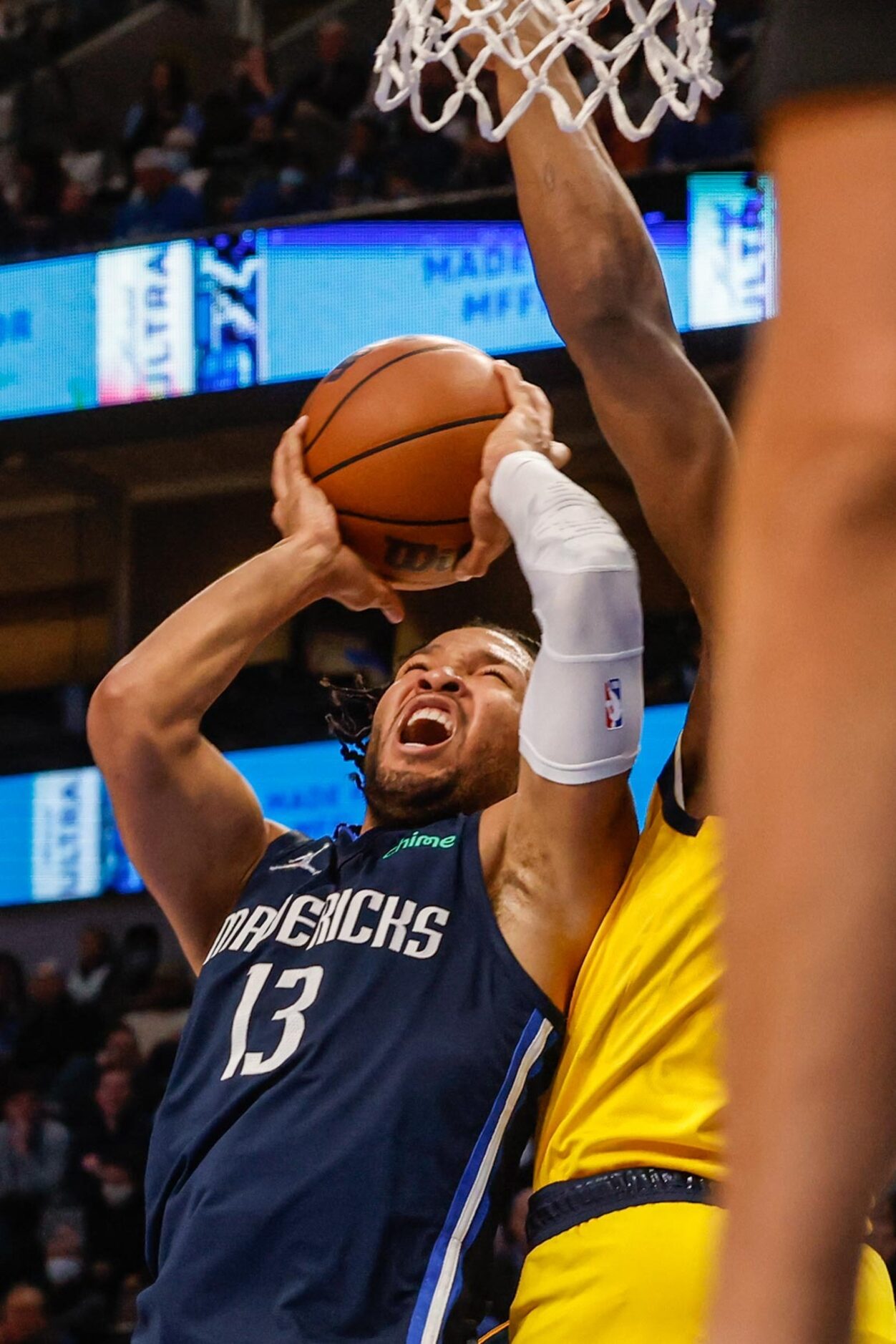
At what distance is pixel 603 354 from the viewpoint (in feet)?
6.13

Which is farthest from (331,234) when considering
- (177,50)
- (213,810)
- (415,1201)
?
(415,1201)

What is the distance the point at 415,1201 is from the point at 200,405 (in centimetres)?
606

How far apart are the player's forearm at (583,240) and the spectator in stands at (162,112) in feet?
26.9

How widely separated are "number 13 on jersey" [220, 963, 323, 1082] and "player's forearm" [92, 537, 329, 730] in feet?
1.52

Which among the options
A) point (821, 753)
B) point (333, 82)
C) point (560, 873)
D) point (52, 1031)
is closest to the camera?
point (821, 753)

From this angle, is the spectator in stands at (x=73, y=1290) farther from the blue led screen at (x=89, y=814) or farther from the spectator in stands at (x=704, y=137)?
the spectator in stands at (x=704, y=137)

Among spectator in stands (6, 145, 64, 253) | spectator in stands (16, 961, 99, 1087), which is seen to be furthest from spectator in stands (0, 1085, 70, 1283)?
spectator in stands (6, 145, 64, 253)

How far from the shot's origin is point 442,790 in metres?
2.44

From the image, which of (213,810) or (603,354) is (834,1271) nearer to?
(603,354)

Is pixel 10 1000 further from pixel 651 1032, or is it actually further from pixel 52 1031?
pixel 651 1032

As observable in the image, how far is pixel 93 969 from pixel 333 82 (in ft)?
16.8

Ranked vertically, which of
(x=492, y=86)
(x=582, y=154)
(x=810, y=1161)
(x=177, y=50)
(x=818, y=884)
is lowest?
(x=810, y=1161)

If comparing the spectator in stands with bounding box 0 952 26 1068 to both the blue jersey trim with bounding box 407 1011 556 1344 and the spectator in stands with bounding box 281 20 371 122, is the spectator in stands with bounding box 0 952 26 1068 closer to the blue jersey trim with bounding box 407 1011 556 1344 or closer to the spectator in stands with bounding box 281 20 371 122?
the spectator in stands with bounding box 281 20 371 122

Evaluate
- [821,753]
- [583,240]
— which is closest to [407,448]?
[583,240]
